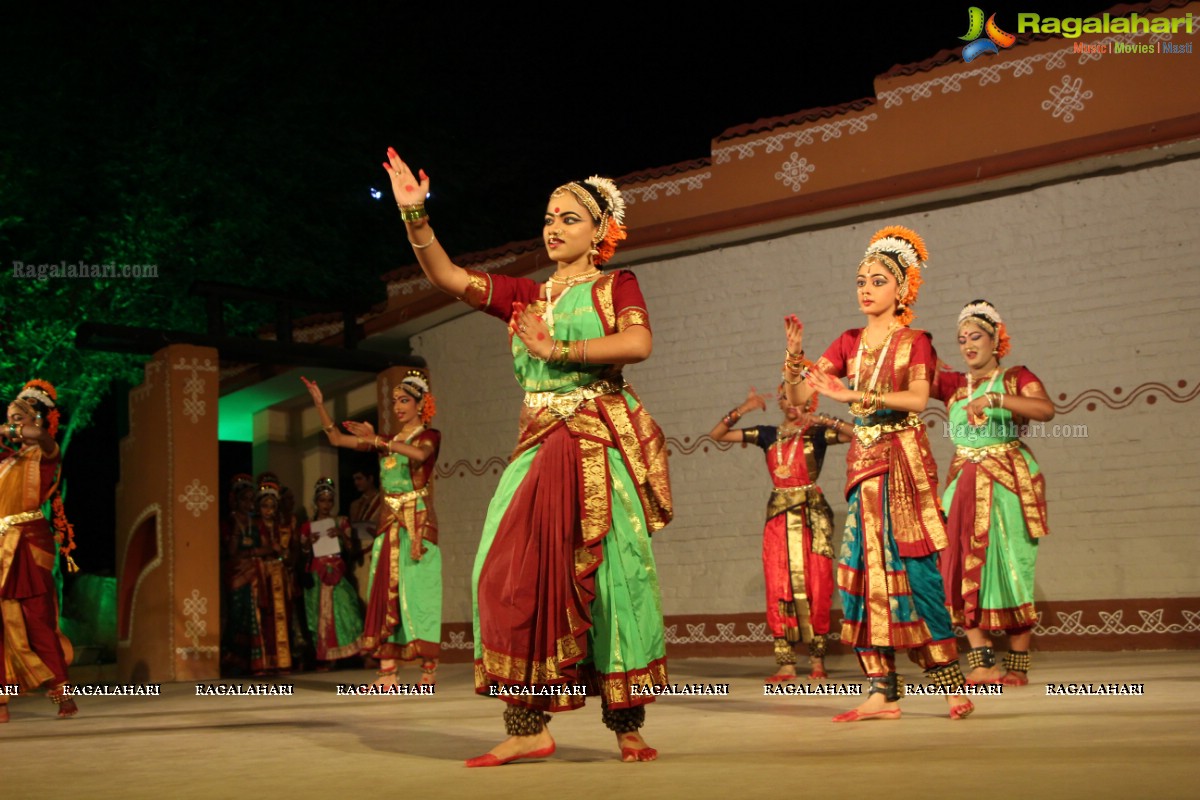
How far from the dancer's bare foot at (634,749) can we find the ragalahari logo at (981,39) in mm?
6570

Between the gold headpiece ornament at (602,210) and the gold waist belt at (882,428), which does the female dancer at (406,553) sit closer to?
the gold waist belt at (882,428)

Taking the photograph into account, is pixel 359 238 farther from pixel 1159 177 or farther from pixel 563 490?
pixel 563 490

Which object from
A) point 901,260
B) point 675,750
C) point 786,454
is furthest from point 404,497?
point 675,750

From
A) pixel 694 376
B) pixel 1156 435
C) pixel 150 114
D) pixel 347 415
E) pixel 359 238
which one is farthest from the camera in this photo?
pixel 359 238

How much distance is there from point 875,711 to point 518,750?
1571mm

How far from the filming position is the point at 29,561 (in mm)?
6879

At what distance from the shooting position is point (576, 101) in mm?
18031

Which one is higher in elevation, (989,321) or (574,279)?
Answer: (989,321)

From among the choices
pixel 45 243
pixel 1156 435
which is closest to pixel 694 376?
pixel 1156 435

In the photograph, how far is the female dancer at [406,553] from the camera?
25.9 feet

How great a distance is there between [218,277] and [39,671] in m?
7.75

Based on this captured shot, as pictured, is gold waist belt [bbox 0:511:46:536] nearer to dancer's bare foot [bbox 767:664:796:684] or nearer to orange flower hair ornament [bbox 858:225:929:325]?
dancer's bare foot [bbox 767:664:796:684]

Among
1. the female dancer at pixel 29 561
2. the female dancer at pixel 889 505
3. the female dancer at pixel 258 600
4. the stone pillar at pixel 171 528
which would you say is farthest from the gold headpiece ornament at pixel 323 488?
the female dancer at pixel 889 505

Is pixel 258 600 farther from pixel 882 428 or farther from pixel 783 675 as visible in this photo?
pixel 882 428
